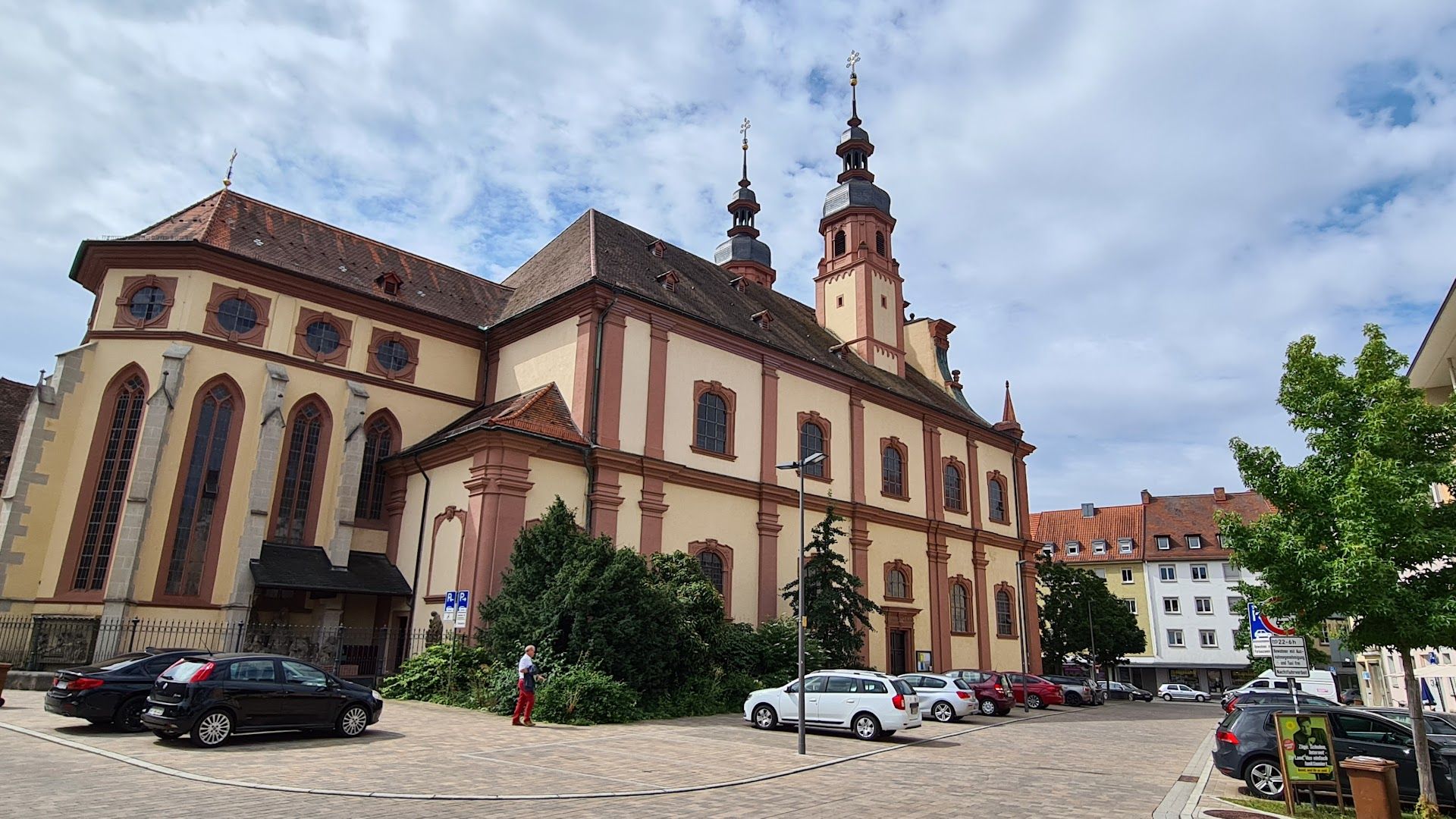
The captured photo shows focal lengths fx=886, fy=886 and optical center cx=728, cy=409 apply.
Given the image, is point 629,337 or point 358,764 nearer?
point 358,764

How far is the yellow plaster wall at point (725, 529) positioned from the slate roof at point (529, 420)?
3.76 metres

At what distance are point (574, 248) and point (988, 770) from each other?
22.6 m

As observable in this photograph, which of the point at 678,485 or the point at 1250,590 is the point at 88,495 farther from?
the point at 1250,590

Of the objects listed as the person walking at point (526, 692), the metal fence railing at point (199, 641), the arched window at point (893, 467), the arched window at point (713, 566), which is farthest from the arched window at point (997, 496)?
the person walking at point (526, 692)

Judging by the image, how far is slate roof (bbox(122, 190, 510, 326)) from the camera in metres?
26.5

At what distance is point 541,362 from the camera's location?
28.2 meters

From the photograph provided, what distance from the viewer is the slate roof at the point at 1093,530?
68.6m

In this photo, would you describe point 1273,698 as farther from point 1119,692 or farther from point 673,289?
point 1119,692

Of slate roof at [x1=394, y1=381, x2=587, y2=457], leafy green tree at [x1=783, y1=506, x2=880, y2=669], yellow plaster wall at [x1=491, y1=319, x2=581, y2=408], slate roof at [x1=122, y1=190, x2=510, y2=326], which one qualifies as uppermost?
slate roof at [x1=122, y1=190, x2=510, y2=326]

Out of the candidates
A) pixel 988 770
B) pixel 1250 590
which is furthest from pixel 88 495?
pixel 1250 590

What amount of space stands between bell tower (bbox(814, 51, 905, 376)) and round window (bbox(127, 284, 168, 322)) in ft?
86.6

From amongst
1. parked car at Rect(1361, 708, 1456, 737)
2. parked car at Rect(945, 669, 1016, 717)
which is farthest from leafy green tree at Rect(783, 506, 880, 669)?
parked car at Rect(1361, 708, 1456, 737)

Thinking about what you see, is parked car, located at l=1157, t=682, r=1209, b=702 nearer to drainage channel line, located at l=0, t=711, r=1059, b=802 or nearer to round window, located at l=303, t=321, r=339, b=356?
drainage channel line, located at l=0, t=711, r=1059, b=802

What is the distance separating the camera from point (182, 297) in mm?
24969
